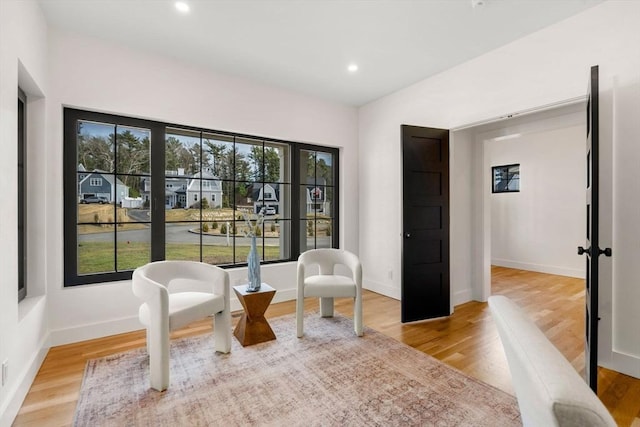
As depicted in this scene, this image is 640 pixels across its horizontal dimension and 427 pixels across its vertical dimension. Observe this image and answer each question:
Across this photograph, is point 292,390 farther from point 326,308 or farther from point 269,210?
point 269,210

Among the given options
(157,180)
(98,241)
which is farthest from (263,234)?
(98,241)

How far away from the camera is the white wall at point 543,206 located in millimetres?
5199

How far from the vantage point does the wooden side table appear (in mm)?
2693

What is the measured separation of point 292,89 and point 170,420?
362 centimetres

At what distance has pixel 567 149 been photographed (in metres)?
5.30

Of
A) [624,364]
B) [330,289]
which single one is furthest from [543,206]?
[330,289]

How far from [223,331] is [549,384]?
236cm

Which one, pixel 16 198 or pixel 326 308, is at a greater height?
pixel 16 198

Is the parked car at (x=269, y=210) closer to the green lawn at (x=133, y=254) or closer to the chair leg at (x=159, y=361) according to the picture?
the green lawn at (x=133, y=254)

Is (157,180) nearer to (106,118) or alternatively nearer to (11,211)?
(106,118)

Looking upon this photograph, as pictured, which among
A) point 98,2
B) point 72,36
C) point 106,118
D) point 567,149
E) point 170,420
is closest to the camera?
point 170,420

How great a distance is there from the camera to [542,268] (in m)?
5.63

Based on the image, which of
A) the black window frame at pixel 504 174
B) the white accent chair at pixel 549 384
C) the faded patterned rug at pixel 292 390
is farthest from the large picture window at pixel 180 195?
the black window frame at pixel 504 174

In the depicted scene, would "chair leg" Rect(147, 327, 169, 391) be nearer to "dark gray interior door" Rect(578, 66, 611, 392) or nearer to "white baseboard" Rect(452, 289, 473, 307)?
"dark gray interior door" Rect(578, 66, 611, 392)
